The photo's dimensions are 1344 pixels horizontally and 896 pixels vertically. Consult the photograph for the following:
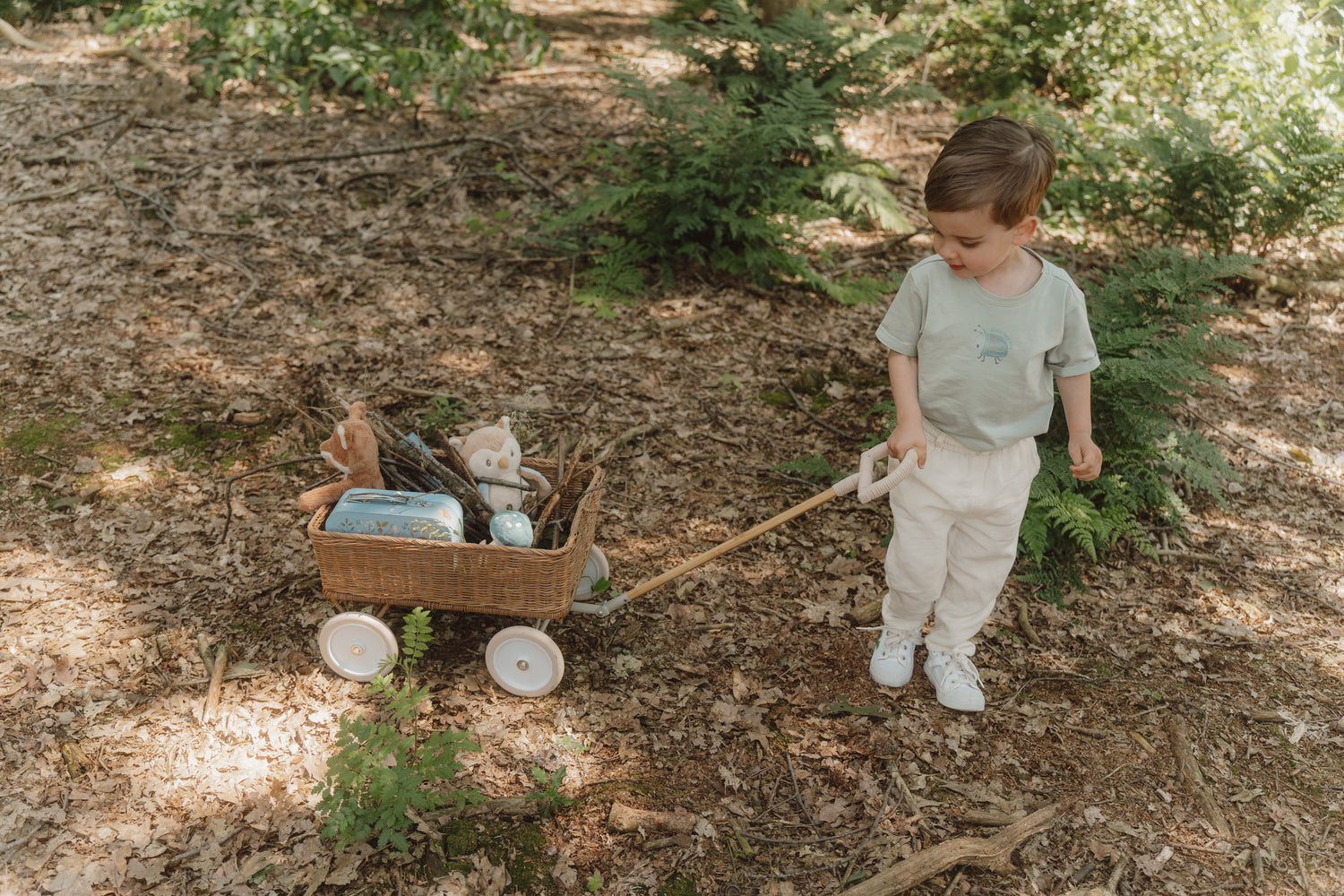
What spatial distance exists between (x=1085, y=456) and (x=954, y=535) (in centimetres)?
58

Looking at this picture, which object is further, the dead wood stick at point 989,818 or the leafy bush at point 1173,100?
the leafy bush at point 1173,100

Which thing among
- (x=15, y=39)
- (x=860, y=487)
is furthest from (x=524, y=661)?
(x=15, y=39)

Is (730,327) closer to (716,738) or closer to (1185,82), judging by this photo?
(716,738)

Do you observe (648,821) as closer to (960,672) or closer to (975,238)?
(960,672)

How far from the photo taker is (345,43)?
7285 mm

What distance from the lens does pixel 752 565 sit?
4.30 metres

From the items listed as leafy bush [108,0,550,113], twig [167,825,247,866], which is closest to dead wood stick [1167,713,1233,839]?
twig [167,825,247,866]

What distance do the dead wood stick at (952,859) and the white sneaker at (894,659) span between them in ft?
2.41

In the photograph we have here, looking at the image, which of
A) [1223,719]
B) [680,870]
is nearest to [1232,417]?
[1223,719]

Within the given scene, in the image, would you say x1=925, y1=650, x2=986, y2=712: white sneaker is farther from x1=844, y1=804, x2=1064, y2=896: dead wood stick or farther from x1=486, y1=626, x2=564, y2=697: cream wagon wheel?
x1=486, y1=626, x2=564, y2=697: cream wagon wheel

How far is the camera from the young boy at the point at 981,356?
266cm

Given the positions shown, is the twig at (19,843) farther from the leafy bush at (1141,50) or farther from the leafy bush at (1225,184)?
the leafy bush at (1141,50)

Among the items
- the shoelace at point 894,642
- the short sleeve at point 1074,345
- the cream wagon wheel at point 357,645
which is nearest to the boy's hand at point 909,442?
the short sleeve at point 1074,345

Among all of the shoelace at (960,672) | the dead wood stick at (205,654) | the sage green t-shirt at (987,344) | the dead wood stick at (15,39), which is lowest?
the dead wood stick at (205,654)
